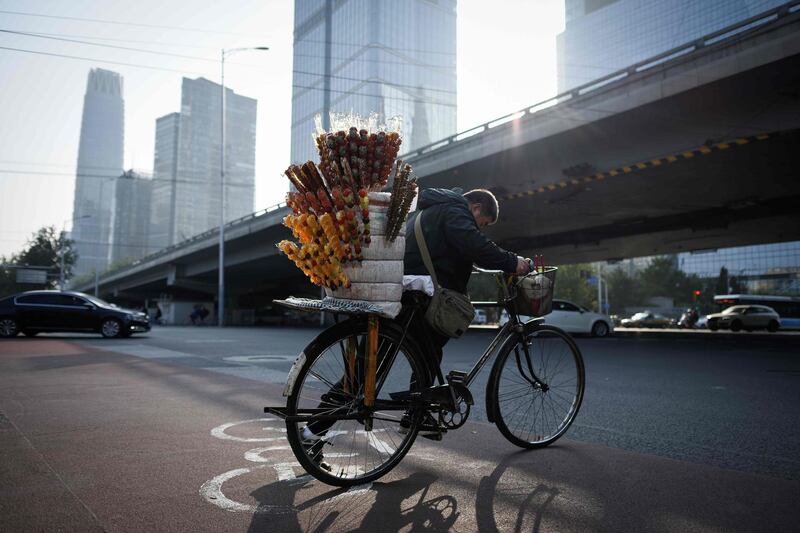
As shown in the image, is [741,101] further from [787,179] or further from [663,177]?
[787,179]

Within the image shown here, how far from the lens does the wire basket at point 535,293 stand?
12.4 feet

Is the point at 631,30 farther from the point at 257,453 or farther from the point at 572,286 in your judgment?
the point at 257,453

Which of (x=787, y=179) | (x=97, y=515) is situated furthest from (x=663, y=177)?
(x=97, y=515)

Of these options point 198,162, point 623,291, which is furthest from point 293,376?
point 198,162

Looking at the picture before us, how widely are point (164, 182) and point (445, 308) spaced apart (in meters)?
94.2

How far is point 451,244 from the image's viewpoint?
3.41 m

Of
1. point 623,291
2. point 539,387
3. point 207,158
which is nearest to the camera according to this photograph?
point 539,387

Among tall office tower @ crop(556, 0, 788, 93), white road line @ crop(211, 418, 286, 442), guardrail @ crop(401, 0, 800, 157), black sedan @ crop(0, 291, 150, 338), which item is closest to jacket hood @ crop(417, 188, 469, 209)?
white road line @ crop(211, 418, 286, 442)

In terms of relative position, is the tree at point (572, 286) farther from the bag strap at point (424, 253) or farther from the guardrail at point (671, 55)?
the bag strap at point (424, 253)

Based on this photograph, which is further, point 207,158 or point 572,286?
point 207,158

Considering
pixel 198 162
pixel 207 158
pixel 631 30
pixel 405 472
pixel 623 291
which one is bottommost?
pixel 405 472

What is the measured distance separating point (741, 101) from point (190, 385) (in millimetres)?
14240

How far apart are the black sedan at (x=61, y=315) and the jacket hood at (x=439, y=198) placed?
56.3ft

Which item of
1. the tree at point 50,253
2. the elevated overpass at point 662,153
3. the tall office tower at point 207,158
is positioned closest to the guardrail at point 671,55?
the elevated overpass at point 662,153
